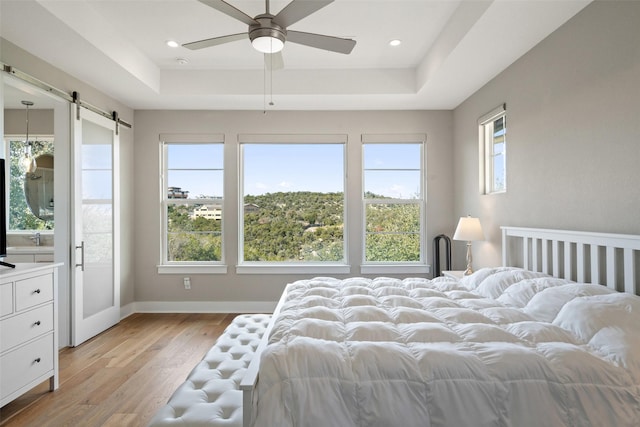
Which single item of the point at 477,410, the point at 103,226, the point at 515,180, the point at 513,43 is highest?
the point at 513,43

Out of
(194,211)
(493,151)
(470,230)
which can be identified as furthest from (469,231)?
(194,211)

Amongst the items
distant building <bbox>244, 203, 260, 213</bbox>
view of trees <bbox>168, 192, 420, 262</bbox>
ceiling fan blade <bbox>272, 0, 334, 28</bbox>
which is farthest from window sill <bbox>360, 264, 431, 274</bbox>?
ceiling fan blade <bbox>272, 0, 334, 28</bbox>

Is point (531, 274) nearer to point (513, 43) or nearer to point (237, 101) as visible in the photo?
point (513, 43)

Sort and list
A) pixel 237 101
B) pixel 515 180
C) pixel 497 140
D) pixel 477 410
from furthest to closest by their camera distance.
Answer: pixel 237 101 → pixel 497 140 → pixel 515 180 → pixel 477 410

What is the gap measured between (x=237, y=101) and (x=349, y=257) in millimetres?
2332

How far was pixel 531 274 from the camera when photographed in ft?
7.60

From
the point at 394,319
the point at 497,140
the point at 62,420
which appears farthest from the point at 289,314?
the point at 497,140

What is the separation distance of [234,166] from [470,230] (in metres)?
2.87

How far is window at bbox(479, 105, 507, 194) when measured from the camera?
11.1 feet

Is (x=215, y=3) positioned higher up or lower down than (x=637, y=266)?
higher up

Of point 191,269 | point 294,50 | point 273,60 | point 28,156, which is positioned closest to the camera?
point 273,60

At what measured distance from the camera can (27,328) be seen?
2219 millimetres

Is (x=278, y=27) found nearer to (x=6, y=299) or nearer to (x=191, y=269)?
(x=6, y=299)

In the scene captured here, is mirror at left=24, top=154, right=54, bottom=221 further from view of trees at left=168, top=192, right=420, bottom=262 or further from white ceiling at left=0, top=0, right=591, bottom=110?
view of trees at left=168, top=192, right=420, bottom=262
